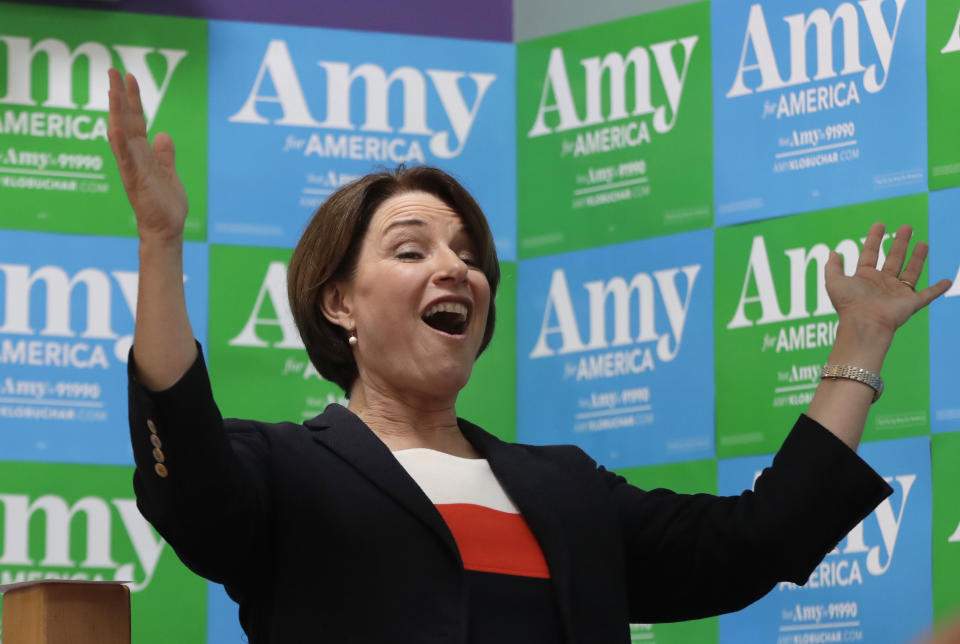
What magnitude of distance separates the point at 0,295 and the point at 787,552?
2565 millimetres

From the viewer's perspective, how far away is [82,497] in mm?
4078

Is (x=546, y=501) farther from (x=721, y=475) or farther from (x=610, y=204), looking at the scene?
(x=610, y=204)

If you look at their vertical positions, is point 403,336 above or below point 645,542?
above

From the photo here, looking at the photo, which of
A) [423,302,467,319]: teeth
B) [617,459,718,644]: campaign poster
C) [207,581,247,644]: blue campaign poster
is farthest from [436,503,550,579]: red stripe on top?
[207,581,247,644]: blue campaign poster

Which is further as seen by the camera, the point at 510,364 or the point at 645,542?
the point at 510,364

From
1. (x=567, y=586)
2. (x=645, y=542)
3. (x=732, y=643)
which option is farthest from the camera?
(x=732, y=643)

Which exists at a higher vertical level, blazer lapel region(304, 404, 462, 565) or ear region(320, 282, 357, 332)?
ear region(320, 282, 357, 332)

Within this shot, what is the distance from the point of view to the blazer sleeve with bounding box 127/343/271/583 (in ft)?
5.91

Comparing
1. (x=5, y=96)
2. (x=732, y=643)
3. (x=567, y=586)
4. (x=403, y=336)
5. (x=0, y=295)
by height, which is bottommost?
(x=732, y=643)

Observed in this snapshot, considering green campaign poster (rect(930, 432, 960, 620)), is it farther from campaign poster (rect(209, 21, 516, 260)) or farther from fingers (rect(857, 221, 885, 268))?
fingers (rect(857, 221, 885, 268))

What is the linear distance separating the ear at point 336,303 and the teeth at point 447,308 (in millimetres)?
119

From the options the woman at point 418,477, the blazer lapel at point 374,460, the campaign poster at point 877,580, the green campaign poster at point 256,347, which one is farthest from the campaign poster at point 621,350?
the blazer lapel at point 374,460

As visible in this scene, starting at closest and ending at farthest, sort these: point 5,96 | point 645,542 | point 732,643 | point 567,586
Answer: point 567,586 → point 645,542 → point 732,643 → point 5,96

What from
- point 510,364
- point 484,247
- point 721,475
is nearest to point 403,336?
point 484,247
